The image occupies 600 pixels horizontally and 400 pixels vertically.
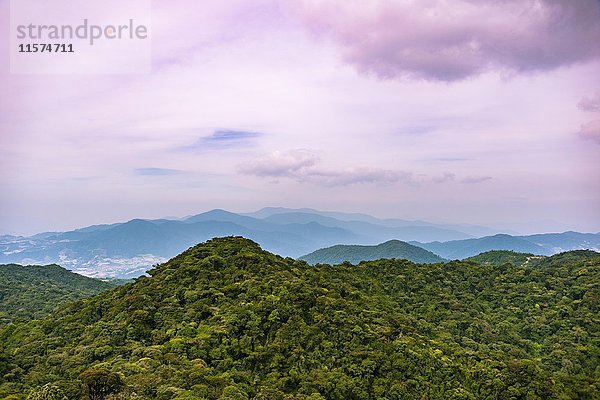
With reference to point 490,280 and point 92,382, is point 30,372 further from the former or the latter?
point 490,280

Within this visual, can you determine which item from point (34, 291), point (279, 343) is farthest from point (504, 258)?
point (34, 291)

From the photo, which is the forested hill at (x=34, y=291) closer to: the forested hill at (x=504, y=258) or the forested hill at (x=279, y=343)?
the forested hill at (x=279, y=343)

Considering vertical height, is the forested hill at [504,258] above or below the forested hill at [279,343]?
below

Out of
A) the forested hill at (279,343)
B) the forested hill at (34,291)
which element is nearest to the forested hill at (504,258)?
→ the forested hill at (279,343)

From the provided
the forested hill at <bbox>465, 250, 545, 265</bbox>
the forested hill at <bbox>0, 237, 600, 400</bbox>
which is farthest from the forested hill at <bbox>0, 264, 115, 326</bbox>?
the forested hill at <bbox>465, 250, 545, 265</bbox>

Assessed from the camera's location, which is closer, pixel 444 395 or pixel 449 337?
pixel 444 395

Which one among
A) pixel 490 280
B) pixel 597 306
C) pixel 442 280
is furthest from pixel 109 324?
pixel 597 306

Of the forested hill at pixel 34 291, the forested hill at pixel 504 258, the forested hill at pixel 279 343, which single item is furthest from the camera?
the forested hill at pixel 504 258
